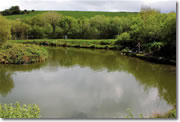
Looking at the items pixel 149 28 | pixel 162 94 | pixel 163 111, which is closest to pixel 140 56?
pixel 149 28

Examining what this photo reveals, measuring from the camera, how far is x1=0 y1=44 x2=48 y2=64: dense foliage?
18375 mm

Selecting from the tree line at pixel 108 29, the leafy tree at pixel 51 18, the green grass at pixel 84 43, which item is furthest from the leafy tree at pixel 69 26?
the green grass at pixel 84 43

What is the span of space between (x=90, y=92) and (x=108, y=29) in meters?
30.6

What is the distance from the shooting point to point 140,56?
22.4 metres

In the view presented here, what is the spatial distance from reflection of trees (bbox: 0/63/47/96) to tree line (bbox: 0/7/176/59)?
413cm

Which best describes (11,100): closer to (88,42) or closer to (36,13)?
(88,42)

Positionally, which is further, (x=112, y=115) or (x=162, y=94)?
(x=162, y=94)

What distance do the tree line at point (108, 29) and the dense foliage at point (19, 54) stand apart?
1502mm

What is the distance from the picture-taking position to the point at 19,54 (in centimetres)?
1845

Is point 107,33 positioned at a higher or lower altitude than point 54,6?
lower

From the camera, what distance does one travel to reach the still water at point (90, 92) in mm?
8484

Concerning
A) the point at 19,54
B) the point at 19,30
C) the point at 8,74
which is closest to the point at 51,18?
the point at 19,30

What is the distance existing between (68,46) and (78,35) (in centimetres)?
618

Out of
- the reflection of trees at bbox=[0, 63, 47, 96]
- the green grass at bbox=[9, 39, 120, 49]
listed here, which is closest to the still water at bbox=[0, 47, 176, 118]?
the reflection of trees at bbox=[0, 63, 47, 96]
